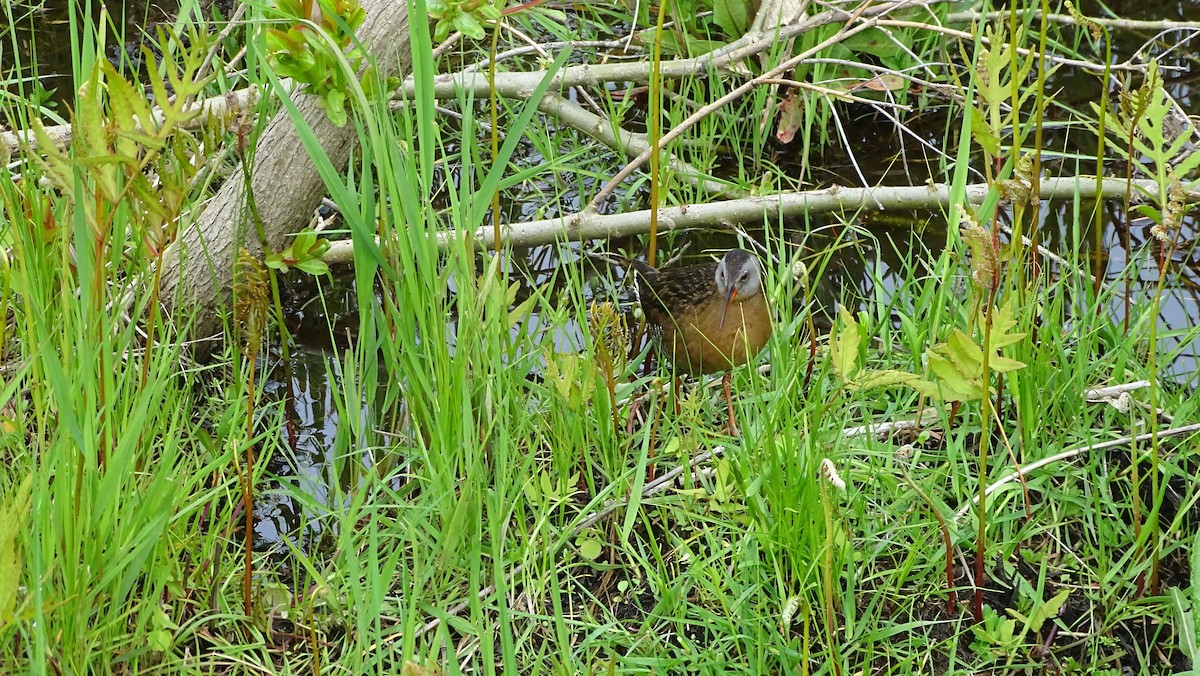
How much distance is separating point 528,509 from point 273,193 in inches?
54.4

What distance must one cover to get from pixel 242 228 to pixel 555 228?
1.35 m

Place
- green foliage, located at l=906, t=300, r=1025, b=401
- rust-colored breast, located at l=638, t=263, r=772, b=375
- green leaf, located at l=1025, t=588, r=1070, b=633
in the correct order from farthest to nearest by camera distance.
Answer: rust-colored breast, located at l=638, t=263, r=772, b=375, green leaf, located at l=1025, t=588, r=1070, b=633, green foliage, located at l=906, t=300, r=1025, b=401

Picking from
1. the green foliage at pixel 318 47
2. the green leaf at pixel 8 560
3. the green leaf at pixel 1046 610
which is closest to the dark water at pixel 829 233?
the green foliage at pixel 318 47

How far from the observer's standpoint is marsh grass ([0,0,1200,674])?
258cm

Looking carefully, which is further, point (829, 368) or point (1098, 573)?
point (829, 368)

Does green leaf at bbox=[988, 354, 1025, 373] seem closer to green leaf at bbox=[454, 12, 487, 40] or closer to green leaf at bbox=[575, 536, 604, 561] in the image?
green leaf at bbox=[575, 536, 604, 561]

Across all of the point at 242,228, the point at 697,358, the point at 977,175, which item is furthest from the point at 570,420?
the point at 977,175

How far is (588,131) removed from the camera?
4945mm

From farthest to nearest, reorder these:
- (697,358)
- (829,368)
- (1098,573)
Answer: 1. (697,358)
2. (829,368)
3. (1098,573)

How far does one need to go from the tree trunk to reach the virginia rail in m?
1.10

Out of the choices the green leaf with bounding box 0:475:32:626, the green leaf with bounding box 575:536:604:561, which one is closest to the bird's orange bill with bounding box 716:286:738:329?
the green leaf with bounding box 575:536:604:561

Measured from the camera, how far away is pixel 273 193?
3939 mm

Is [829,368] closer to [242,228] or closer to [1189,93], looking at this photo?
[242,228]

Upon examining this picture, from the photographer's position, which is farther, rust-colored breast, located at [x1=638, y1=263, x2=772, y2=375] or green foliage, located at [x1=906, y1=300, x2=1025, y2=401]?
rust-colored breast, located at [x1=638, y1=263, x2=772, y2=375]
